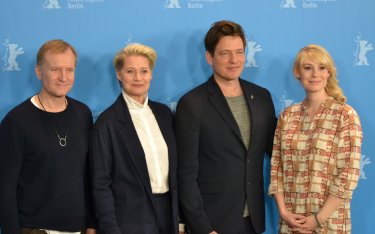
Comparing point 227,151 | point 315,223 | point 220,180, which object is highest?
point 227,151

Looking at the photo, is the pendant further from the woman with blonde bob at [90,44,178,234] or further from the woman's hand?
the woman's hand

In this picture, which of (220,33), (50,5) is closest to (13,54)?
(50,5)

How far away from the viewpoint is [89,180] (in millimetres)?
2145

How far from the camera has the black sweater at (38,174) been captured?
1.95 metres

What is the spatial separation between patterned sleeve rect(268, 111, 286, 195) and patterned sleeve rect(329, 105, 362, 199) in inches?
10.8

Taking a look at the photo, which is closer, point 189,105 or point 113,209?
point 113,209

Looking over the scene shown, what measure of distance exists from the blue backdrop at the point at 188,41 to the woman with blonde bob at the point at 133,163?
1.24 ft

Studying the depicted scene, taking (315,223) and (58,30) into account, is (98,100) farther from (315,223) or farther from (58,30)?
(315,223)

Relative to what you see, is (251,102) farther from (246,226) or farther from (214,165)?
(246,226)

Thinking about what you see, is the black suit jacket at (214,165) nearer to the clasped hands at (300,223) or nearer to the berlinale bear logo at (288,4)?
the clasped hands at (300,223)

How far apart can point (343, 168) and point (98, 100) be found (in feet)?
4.26

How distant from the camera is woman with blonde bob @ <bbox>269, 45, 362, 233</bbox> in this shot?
2.06 m

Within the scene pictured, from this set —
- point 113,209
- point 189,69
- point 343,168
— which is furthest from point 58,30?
point 343,168

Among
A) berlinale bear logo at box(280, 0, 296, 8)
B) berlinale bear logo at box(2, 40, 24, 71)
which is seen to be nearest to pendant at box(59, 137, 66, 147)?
berlinale bear logo at box(2, 40, 24, 71)
